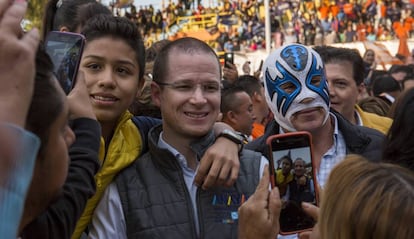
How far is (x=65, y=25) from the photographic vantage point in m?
3.47

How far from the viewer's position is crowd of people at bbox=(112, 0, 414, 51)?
26297 mm

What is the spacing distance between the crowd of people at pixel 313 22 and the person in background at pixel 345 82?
20.4m

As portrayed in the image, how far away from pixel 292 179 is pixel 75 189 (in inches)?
25.2

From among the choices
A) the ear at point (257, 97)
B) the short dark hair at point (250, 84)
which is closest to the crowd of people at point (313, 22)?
the short dark hair at point (250, 84)

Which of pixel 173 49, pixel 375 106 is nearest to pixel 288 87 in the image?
pixel 173 49

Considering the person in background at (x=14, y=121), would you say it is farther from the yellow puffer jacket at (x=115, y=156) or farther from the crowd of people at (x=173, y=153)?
the yellow puffer jacket at (x=115, y=156)

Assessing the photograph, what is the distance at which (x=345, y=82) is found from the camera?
12.7 feet

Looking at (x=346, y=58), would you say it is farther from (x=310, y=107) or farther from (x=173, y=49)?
(x=173, y=49)

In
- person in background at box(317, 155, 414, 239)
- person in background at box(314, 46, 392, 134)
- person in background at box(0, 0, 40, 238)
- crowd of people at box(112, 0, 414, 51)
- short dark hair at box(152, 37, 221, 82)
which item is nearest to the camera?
person in background at box(0, 0, 40, 238)

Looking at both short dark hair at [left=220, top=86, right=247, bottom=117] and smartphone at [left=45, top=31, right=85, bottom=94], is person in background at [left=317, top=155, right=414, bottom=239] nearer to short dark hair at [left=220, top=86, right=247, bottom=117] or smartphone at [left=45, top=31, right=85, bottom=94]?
smartphone at [left=45, top=31, right=85, bottom=94]

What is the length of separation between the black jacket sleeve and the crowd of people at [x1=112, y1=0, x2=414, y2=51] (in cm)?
2276

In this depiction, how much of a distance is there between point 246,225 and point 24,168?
1105 mm

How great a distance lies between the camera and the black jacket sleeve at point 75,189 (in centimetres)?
174

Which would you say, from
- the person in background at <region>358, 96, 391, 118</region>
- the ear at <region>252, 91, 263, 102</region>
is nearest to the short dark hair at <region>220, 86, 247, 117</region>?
the ear at <region>252, 91, 263, 102</region>
